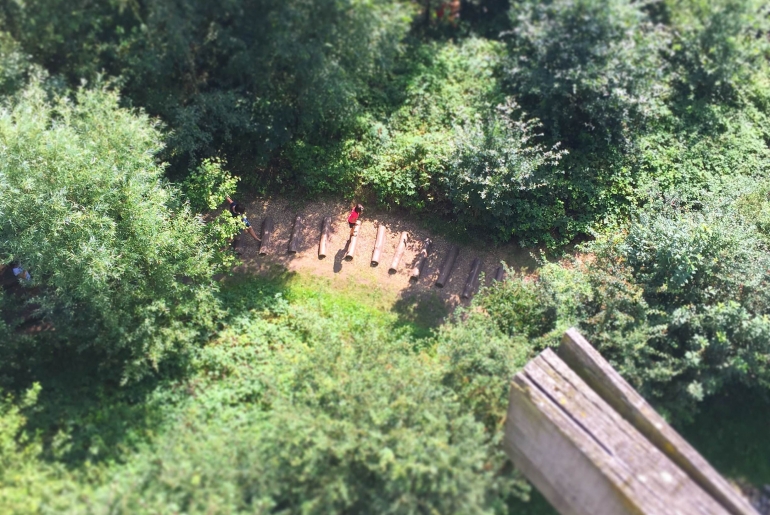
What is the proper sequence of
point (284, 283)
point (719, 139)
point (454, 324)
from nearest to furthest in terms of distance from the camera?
point (454, 324) → point (284, 283) → point (719, 139)

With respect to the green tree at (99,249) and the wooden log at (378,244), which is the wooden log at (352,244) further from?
the green tree at (99,249)

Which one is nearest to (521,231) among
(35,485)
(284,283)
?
(284,283)

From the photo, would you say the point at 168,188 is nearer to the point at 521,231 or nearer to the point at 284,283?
the point at 284,283

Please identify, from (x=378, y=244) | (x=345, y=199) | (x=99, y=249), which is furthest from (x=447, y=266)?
(x=99, y=249)

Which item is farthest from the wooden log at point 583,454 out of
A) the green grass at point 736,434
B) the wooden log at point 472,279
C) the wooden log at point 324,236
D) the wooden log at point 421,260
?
the wooden log at point 324,236

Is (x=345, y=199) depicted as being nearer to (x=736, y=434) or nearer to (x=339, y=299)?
(x=339, y=299)
